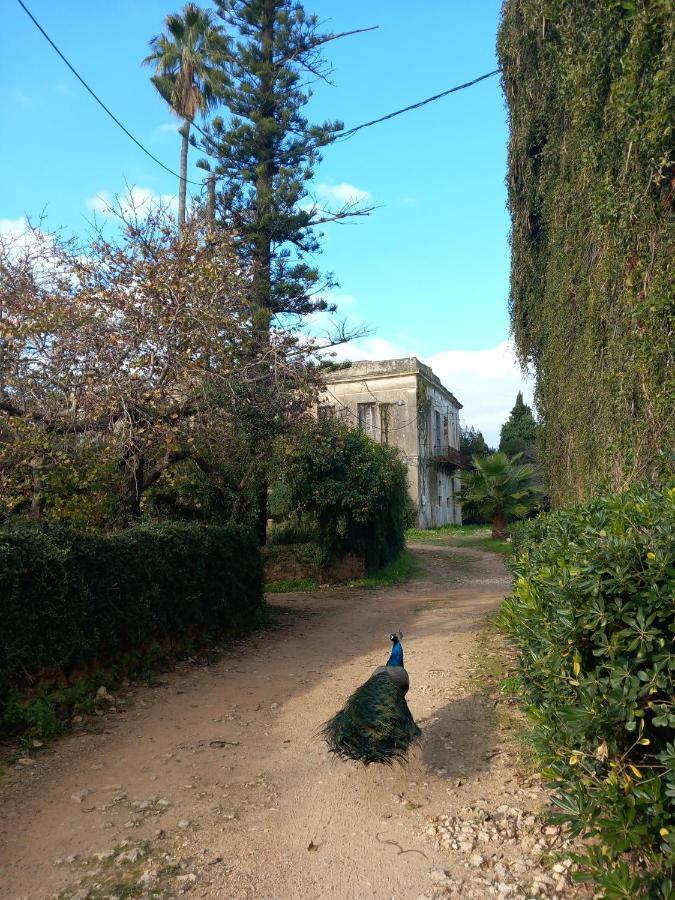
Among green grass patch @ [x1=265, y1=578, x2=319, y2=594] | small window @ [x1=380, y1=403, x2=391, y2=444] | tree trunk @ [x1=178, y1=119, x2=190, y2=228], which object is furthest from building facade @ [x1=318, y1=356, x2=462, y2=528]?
green grass patch @ [x1=265, y1=578, x2=319, y2=594]

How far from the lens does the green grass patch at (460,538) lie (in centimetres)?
2255

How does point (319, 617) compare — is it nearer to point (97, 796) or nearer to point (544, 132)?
point (97, 796)

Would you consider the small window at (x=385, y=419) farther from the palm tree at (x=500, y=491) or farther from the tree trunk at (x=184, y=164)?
the tree trunk at (x=184, y=164)

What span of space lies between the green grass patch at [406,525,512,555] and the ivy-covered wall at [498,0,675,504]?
480 inches

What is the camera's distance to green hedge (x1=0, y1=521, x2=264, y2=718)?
5.92 meters

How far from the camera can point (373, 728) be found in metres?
4.46

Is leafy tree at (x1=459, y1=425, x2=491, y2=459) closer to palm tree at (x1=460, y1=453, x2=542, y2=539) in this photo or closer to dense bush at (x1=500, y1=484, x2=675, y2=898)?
palm tree at (x1=460, y1=453, x2=542, y2=539)

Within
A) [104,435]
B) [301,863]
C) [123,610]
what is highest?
[104,435]

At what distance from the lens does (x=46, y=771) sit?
5301 millimetres

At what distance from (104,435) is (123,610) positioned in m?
2.68

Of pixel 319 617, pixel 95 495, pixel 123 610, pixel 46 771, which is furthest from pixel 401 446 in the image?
pixel 46 771

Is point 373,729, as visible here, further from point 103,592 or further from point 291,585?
point 291,585

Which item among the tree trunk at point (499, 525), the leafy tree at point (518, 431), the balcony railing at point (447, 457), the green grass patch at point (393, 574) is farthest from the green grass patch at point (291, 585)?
the leafy tree at point (518, 431)

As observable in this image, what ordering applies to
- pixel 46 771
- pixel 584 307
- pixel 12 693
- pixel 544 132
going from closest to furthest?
pixel 46 771 < pixel 12 693 < pixel 584 307 < pixel 544 132
